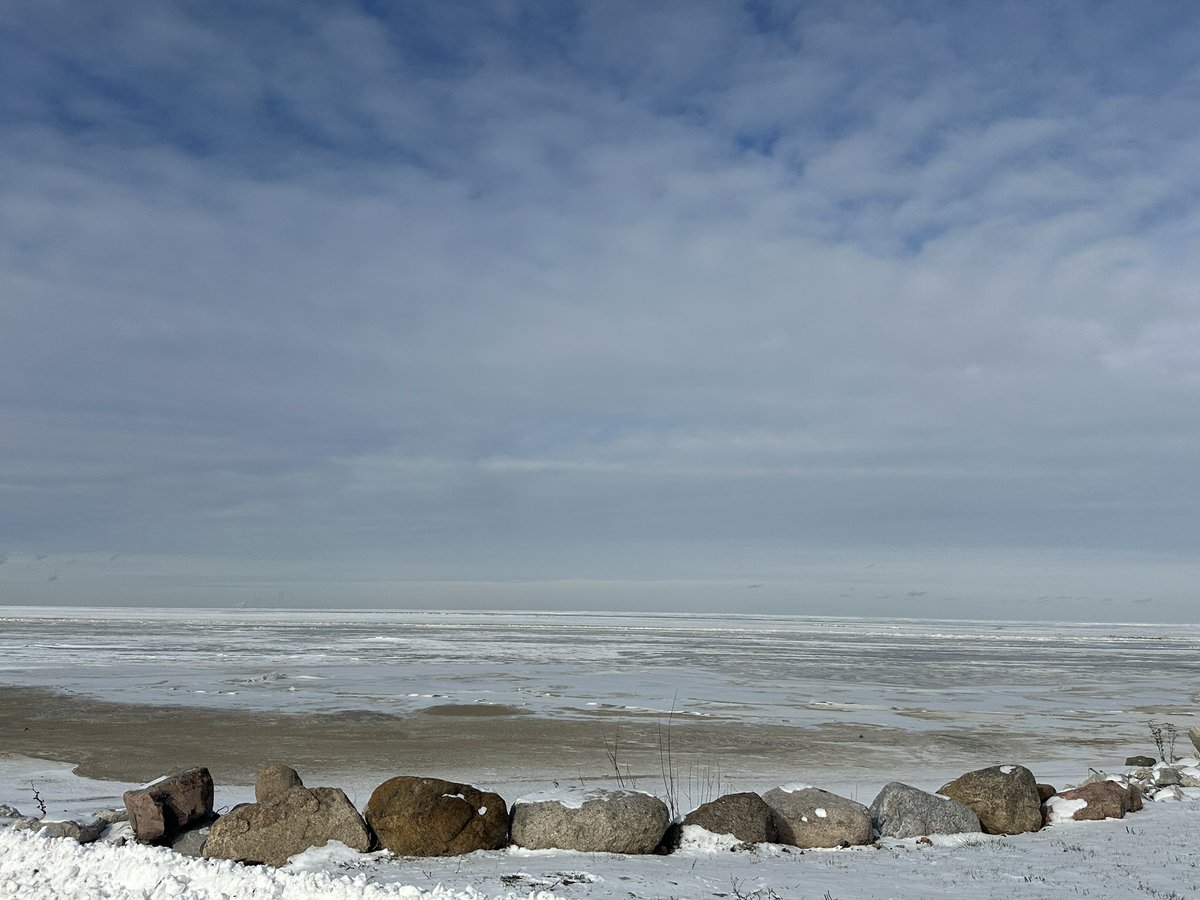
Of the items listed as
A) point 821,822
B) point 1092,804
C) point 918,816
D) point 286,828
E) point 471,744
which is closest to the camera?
point 286,828

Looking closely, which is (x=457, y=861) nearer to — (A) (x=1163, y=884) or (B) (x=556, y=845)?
(B) (x=556, y=845)

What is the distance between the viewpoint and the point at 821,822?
401 inches

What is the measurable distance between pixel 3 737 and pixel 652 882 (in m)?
15.3

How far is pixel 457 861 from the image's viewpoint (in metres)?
9.16

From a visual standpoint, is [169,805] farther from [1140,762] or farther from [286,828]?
[1140,762]

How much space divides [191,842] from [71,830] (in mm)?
1108

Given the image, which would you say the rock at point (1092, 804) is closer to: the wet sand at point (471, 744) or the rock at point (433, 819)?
the wet sand at point (471, 744)

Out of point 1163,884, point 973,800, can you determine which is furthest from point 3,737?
point 1163,884

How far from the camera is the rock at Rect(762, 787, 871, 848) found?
10.1 metres

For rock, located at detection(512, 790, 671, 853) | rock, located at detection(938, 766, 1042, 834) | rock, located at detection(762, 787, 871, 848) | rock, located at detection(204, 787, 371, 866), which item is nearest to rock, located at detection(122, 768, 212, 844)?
rock, located at detection(204, 787, 371, 866)

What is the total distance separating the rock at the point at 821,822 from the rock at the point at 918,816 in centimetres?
34

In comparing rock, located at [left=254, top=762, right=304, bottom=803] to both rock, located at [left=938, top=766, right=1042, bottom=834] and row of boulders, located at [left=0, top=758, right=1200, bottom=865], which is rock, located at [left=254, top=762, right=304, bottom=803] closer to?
row of boulders, located at [left=0, top=758, right=1200, bottom=865]

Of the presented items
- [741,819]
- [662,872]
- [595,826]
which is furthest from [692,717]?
[662,872]

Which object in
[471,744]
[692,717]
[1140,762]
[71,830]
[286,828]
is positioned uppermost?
[286,828]
